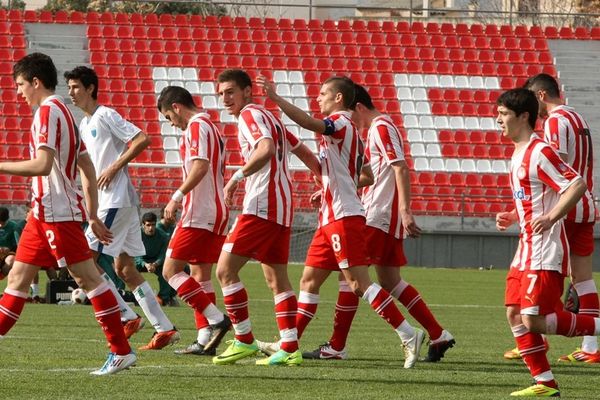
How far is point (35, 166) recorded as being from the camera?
782cm

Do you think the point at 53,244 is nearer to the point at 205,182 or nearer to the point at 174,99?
the point at 205,182

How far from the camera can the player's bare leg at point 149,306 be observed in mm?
10273

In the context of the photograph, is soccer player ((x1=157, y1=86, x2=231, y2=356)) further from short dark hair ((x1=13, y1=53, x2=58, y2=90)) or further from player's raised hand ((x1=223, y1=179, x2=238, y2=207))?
short dark hair ((x1=13, y1=53, x2=58, y2=90))

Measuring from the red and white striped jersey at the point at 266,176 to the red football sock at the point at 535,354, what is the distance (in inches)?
92.6

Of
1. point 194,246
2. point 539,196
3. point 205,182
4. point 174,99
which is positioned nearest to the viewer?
point 539,196

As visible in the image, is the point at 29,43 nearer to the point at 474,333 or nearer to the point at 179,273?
the point at 474,333

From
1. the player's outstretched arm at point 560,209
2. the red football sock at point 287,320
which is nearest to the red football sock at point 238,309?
the red football sock at point 287,320

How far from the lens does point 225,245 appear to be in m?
9.46

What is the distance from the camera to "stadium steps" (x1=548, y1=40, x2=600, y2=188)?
34031mm

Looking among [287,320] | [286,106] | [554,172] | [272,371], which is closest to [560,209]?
[554,172]

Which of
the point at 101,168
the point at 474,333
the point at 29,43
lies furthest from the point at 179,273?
the point at 29,43

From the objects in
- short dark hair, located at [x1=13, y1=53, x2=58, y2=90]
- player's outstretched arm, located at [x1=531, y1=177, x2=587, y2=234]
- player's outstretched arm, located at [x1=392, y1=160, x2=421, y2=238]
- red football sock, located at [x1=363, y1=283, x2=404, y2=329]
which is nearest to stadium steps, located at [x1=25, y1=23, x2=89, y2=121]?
player's outstretched arm, located at [x1=392, y1=160, x2=421, y2=238]

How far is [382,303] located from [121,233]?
261 centimetres

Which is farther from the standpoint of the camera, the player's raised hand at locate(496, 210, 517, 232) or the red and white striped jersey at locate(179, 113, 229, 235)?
the red and white striped jersey at locate(179, 113, 229, 235)
